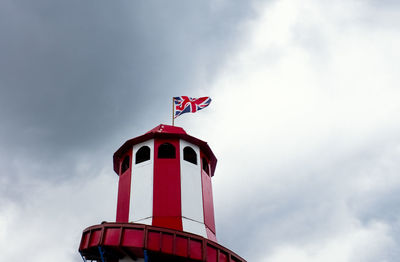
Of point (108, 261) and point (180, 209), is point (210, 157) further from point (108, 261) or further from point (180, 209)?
point (108, 261)

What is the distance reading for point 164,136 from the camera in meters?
25.1

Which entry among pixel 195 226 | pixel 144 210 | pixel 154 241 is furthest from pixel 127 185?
pixel 154 241

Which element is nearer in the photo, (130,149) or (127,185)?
(127,185)

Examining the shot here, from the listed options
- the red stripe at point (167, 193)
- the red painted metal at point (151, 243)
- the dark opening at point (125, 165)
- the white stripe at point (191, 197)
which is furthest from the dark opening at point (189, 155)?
the red painted metal at point (151, 243)

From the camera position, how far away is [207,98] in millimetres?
27984

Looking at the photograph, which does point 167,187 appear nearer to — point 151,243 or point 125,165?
point 125,165

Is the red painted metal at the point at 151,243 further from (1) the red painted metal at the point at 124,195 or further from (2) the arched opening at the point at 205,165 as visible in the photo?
(2) the arched opening at the point at 205,165

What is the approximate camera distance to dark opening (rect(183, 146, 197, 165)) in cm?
2558

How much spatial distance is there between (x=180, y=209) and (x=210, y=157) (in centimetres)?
568

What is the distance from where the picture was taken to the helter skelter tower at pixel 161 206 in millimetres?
18453

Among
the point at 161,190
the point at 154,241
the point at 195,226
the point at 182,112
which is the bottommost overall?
the point at 154,241

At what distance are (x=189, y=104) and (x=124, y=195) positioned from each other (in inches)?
310

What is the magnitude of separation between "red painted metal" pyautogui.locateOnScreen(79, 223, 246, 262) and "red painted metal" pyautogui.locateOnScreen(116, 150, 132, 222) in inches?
144

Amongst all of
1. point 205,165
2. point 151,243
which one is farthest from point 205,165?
point 151,243
